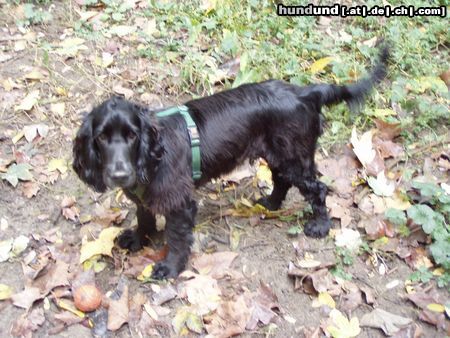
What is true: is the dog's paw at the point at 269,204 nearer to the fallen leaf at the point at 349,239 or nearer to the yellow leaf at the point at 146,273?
the fallen leaf at the point at 349,239

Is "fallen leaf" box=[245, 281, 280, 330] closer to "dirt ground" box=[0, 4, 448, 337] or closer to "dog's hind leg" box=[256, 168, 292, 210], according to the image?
"dirt ground" box=[0, 4, 448, 337]

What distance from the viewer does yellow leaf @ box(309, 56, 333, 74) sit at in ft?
17.6

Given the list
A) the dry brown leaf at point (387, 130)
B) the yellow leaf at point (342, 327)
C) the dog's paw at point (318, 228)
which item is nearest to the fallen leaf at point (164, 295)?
the yellow leaf at point (342, 327)

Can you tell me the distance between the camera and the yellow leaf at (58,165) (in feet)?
14.5

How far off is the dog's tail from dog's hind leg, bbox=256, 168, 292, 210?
2.26 ft

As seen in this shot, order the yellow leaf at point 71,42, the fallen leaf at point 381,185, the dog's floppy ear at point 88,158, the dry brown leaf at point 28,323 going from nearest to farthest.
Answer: the dog's floppy ear at point 88,158, the dry brown leaf at point 28,323, the fallen leaf at point 381,185, the yellow leaf at point 71,42

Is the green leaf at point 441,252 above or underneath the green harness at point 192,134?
underneath

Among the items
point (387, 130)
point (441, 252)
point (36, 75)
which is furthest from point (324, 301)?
point (36, 75)

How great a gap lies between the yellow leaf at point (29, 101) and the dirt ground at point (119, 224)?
1.5 inches

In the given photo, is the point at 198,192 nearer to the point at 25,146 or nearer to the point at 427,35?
the point at 25,146

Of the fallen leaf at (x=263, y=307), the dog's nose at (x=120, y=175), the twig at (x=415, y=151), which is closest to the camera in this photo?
the dog's nose at (x=120, y=175)

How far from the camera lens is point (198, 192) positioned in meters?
4.48

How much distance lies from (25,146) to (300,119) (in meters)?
2.52

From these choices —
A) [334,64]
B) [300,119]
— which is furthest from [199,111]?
[334,64]
